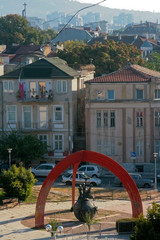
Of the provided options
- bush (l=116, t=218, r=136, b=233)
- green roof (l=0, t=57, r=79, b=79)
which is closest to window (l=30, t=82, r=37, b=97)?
green roof (l=0, t=57, r=79, b=79)

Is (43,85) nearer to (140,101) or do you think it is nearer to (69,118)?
(69,118)

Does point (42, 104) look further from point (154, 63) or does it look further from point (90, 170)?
point (154, 63)

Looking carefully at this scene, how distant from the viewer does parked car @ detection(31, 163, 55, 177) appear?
189 ft

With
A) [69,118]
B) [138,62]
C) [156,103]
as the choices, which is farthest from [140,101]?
[138,62]

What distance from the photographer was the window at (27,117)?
6181 centimetres

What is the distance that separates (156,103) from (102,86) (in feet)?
15.8

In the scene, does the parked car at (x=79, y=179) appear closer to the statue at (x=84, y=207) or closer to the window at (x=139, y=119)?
the window at (x=139, y=119)

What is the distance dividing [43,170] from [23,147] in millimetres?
2881

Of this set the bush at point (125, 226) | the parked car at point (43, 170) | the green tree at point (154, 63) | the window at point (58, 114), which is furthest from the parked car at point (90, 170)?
the green tree at point (154, 63)

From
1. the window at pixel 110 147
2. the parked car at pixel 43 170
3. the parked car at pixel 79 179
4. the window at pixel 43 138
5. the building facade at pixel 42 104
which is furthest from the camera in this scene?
the window at pixel 43 138

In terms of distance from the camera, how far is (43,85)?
61.4 meters

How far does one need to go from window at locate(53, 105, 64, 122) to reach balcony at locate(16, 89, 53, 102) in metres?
1.00

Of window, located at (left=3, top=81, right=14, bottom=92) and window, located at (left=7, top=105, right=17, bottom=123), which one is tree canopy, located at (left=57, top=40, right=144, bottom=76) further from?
window, located at (left=7, top=105, right=17, bottom=123)

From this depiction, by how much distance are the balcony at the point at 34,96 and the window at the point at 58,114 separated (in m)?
1.00
